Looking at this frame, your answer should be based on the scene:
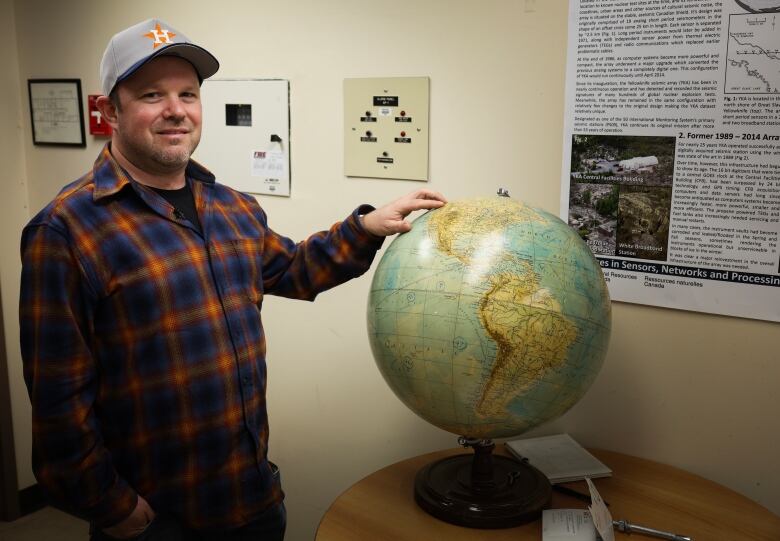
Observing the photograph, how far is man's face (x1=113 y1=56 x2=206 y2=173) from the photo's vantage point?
145 centimetres

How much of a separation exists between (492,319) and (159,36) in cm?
92

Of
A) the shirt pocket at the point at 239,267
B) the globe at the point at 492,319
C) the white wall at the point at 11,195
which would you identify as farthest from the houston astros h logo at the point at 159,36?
the white wall at the point at 11,195

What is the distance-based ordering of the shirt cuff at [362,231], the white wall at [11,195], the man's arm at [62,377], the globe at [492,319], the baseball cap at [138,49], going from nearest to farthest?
the globe at [492,319]
the man's arm at [62,377]
the baseball cap at [138,49]
the shirt cuff at [362,231]
the white wall at [11,195]

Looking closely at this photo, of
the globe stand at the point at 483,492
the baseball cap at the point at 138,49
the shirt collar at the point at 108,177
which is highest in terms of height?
the baseball cap at the point at 138,49

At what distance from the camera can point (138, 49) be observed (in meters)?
1.43

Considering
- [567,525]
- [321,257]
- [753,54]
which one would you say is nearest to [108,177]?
[321,257]

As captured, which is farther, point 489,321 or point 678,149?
point 678,149

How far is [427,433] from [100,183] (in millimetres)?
1199

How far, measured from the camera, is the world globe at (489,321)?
3.96 feet

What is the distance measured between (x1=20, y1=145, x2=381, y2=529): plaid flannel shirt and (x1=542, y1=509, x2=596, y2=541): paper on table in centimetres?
62

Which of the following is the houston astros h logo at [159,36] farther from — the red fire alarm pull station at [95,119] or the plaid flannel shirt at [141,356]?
the red fire alarm pull station at [95,119]

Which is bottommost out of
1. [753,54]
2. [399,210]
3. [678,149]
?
[399,210]

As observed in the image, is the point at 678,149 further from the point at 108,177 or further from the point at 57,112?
the point at 57,112

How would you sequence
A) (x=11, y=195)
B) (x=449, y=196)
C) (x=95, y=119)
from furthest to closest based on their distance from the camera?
(x=11, y=195)
(x=95, y=119)
(x=449, y=196)
